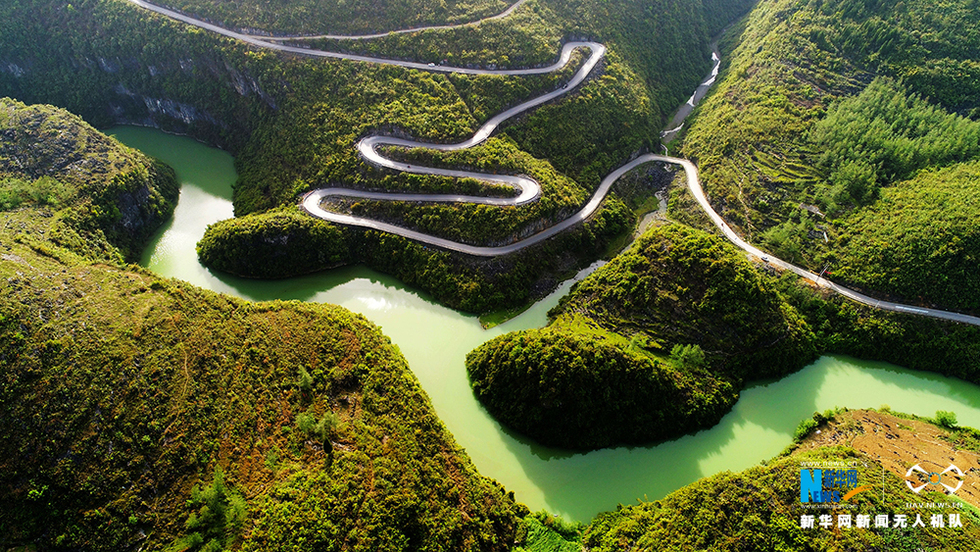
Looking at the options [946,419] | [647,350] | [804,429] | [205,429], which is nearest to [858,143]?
[946,419]

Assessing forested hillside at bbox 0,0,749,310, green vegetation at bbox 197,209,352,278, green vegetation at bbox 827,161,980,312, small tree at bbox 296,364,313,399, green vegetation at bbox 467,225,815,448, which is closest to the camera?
small tree at bbox 296,364,313,399

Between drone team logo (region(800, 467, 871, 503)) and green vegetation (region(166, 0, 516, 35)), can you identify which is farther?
green vegetation (region(166, 0, 516, 35))

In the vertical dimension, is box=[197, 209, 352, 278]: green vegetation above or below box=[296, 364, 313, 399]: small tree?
above

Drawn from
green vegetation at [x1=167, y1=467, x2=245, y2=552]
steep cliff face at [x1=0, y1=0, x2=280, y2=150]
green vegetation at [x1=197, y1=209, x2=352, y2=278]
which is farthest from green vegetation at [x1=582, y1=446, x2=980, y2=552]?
steep cliff face at [x1=0, y1=0, x2=280, y2=150]

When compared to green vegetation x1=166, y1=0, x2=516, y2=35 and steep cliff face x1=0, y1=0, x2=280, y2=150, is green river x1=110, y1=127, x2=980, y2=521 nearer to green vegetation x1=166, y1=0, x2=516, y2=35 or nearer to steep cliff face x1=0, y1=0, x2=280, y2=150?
steep cliff face x1=0, y1=0, x2=280, y2=150

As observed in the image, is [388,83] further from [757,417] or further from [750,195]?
[757,417]

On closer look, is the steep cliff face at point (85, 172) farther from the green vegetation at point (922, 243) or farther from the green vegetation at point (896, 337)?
the green vegetation at point (922, 243)
